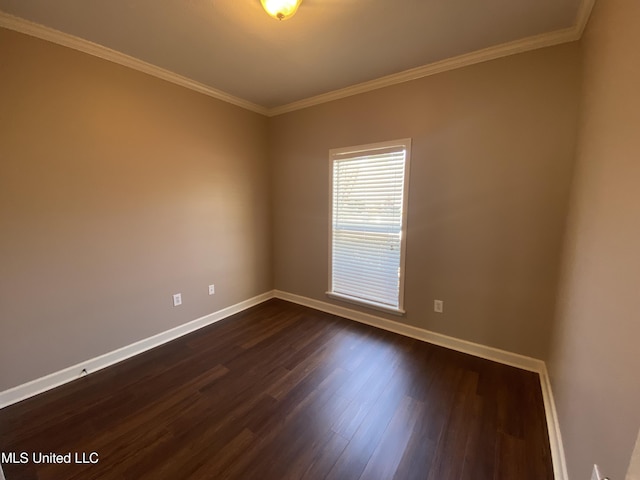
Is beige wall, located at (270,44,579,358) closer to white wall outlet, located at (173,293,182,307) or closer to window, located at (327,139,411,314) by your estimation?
window, located at (327,139,411,314)

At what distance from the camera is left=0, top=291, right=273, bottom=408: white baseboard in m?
1.84

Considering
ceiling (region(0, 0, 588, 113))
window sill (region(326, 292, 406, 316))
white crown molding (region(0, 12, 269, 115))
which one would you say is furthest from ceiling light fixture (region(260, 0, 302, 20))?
window sill (region(326, 292, 406, 316))

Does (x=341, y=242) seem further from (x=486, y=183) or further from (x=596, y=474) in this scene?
(x=596, y=474)

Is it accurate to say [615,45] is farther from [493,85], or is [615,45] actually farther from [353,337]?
[353,337]

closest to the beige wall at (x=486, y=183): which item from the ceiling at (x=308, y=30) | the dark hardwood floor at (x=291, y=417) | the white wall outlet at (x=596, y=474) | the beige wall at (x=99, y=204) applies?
the ceiling at (x=308, y=30)

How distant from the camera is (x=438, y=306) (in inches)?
100

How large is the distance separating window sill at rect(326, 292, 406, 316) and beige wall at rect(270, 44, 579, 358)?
0.12m

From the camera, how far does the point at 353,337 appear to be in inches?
107

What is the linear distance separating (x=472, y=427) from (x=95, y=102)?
3570 millimetres

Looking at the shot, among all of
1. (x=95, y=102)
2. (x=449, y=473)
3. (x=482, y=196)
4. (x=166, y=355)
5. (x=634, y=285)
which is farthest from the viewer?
(x=166, y=355)

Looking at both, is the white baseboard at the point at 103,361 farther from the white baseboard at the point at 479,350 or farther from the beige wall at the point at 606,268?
the beige wall at the point at 606,268

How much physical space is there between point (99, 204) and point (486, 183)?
3.21 metres

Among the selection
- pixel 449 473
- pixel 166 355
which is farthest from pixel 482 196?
pixel 166 355

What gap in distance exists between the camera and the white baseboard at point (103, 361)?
6.05 feet
